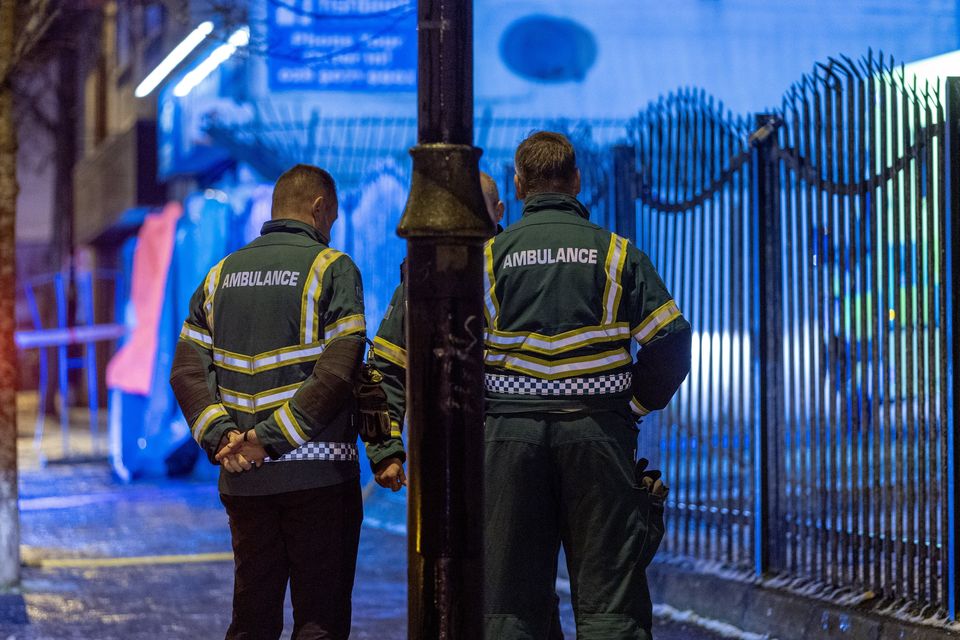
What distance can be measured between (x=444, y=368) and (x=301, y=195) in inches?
60.6

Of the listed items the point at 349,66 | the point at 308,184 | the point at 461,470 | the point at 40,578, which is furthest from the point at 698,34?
the point at 461,470

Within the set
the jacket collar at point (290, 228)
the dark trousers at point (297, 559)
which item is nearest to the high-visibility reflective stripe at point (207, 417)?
the dark trousers at point (297, 559)

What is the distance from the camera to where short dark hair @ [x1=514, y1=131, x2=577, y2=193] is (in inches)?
200

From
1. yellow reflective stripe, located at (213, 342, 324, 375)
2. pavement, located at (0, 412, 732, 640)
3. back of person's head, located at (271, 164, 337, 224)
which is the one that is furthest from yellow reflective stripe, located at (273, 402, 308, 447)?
pavement, located at (0, 412, 732, 640)

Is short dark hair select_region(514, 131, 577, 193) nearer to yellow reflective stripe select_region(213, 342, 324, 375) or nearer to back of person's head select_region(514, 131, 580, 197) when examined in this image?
back of person's head select_region(514, 131, 580, 197)

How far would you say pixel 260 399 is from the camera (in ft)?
16.5

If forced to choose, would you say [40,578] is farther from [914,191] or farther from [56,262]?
[56,262]

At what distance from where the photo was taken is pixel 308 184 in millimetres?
5297

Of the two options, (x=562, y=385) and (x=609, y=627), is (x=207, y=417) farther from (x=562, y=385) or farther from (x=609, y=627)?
(x=609, y=627)

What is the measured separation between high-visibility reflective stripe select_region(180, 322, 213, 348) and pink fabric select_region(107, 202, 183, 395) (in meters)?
10.0

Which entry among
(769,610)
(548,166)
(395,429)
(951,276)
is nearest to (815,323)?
(951,276)

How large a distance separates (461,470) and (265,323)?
131cm

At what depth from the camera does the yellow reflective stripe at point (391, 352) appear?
5.04 metres

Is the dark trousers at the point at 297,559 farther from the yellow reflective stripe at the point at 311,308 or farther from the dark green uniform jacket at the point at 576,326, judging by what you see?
the dark green uniform jacket at the point at 576,326
